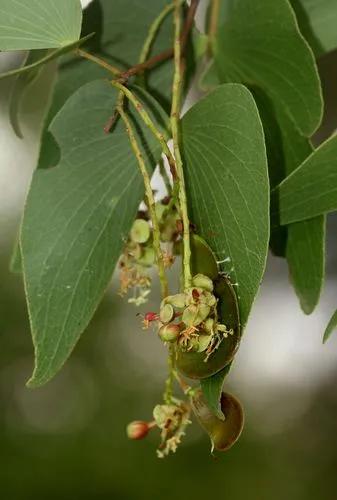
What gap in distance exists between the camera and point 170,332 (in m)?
0.41

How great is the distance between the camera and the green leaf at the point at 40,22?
0.45 m

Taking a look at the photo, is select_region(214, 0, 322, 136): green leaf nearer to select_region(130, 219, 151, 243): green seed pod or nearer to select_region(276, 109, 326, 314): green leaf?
select_region(276, 109, 326, 314): green leaf

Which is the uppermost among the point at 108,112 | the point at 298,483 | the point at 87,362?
the point at 108,112

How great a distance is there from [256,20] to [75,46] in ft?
0.46

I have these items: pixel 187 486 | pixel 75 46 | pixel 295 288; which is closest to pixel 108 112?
pixel 75 46

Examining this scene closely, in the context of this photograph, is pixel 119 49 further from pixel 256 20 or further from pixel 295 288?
pixel 295 288

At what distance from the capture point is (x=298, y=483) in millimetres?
2580

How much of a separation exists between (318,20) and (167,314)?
295 mm

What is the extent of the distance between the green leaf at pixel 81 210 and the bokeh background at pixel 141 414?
1593 mm

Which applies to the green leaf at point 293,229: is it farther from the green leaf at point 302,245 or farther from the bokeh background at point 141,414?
the bokeh background at point 141,414


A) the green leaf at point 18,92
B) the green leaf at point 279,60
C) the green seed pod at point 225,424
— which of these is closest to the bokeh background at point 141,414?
the green leaf at point 18,92

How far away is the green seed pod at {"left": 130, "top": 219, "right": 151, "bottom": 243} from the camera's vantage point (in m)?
0.52

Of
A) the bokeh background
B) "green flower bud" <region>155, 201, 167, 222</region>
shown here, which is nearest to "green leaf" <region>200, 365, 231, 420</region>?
"green flower bud" <region>155, 201, 167, 222</region>

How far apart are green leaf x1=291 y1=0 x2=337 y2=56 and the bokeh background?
1.50 m
